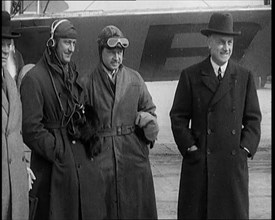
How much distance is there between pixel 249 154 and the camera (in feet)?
8.04

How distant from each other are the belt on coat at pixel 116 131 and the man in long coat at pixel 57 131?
0.45ft

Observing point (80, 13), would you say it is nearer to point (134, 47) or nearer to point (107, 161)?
point (134, 47)

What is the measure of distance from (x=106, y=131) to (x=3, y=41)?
0.70 m

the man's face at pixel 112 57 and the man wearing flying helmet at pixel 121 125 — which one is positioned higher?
the man's face at pixel 112 57

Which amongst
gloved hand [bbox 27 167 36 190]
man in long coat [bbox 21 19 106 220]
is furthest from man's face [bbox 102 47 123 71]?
gloved hand [bbox 27 167 36 190]

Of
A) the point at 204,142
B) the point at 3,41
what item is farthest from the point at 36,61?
the point at 204,142

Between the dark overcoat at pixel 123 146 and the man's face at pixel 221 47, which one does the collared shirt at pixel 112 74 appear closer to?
the dark overcoat at pixel 123 146

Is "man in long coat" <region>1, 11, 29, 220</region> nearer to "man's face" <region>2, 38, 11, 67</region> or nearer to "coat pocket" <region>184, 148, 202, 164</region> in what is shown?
"man's face" <region>2, 38, 11, 67</region>

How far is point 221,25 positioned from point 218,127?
52 cm

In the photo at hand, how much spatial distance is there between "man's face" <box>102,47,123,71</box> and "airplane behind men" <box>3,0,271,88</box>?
0.30ft

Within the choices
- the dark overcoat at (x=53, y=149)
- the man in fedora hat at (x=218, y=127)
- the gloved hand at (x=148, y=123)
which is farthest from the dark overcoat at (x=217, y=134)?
the dark overcoat at (x=53, y=149)

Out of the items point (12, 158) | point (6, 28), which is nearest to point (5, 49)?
point (6, 28)

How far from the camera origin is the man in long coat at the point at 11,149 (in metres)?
2.05

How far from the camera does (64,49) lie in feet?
7.70
